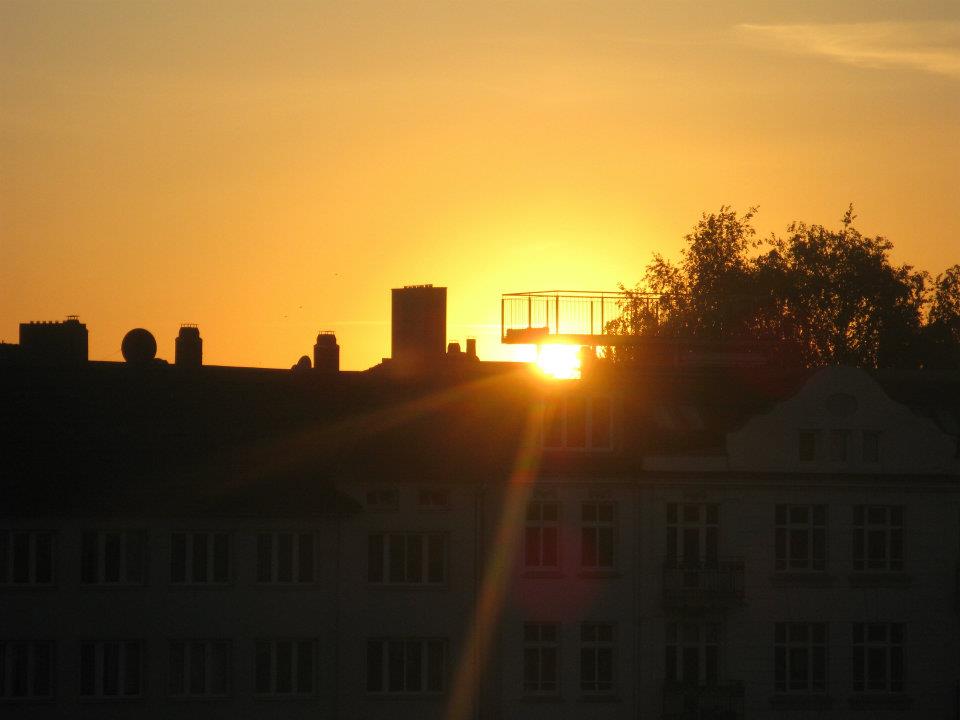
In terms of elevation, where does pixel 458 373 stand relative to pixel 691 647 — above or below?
above

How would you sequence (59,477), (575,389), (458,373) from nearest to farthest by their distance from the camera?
(59,477) → (575,389) → (458,373)

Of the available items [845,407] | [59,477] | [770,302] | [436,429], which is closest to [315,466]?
[436,429]

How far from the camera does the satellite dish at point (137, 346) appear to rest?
56.4 meters

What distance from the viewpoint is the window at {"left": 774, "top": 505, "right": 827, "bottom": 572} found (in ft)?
169

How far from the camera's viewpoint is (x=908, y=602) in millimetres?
51875

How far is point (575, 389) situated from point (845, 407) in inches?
300

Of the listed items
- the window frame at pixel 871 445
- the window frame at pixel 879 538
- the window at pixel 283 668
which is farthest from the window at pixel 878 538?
the window at pixel 283 668

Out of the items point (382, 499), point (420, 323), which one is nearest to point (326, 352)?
point (420, 323)

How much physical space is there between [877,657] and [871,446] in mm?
5854

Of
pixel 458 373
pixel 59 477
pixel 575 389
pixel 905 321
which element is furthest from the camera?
pixel 905 321

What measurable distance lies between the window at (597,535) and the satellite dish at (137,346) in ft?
48.3

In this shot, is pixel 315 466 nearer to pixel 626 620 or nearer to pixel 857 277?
pixel 626 620

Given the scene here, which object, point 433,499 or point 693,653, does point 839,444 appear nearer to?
point 693,653

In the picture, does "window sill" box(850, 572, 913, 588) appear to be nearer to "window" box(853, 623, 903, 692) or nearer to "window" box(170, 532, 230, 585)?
"window" box(853, 623, 903, 692)
